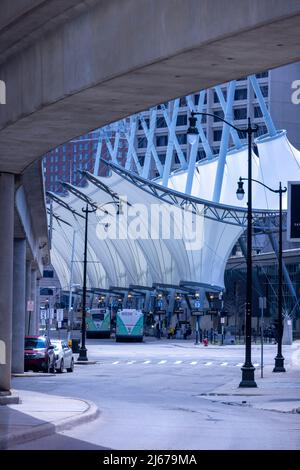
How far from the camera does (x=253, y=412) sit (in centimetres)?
2725

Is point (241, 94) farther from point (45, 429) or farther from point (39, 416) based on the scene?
point (45, 429)

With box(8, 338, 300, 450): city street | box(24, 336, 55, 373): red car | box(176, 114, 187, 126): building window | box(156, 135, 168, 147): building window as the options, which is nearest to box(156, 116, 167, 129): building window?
box(156, 135, 168, 147): building window

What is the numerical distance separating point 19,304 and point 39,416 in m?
18.8

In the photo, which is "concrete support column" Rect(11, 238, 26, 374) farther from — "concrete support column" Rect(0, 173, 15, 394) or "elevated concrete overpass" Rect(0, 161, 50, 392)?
"concrete support column" Rect(0, 173, 15, 394)

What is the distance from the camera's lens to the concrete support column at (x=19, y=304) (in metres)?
40.1

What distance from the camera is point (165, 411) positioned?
26.8 meters

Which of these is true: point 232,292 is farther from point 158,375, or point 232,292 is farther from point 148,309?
point 158,375

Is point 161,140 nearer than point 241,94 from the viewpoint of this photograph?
No

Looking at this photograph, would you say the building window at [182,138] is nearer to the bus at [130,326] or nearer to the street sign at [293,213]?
the bus at [130,326]

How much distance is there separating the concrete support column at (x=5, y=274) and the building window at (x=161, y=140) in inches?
6506

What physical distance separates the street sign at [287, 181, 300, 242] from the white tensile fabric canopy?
7848 centimetres

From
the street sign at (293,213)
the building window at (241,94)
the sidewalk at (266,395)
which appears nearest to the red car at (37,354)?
the sidewalk at (266,395)

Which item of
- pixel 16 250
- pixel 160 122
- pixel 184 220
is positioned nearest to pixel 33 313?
pixel 16 250

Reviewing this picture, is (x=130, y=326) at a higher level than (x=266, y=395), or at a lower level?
higher
